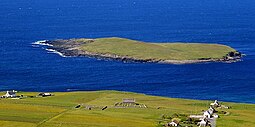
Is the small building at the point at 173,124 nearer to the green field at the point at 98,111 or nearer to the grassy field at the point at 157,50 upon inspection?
the green field at the point at 98,111

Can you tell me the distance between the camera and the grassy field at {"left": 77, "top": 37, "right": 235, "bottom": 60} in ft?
559

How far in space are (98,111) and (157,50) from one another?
274 feet

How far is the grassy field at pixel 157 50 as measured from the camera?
170 metres

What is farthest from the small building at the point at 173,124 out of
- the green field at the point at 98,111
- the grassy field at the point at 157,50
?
the grassy field at the point at 157,50

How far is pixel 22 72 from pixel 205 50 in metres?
58.8

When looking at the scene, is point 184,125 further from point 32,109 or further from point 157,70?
point 157,70

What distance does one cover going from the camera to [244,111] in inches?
3912

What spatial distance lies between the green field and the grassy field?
187ft

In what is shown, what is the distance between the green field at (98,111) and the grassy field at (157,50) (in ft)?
187

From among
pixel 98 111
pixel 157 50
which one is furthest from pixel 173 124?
pixel 157 50

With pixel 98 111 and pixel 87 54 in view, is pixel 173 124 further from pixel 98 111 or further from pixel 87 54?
pixel 87 54

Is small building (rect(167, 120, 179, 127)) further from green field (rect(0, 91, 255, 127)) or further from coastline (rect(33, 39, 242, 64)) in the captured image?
coastline (rect(33, 39, 242, 64))

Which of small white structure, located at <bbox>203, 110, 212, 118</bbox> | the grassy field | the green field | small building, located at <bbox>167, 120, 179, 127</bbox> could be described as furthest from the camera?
the grassy field

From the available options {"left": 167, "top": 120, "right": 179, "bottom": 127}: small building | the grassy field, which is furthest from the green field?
the grassy field
